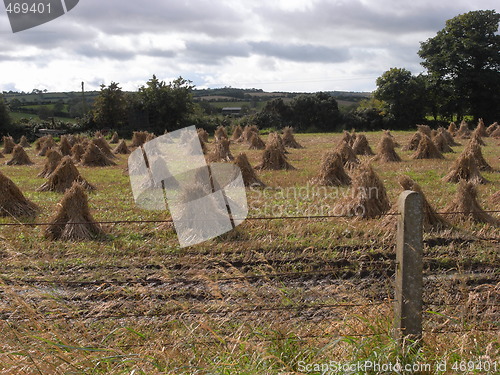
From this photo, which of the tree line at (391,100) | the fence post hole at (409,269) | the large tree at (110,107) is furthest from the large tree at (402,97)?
the fence post hole at (409,269)

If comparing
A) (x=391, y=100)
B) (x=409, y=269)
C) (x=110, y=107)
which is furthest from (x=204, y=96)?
(x=409, y=269)

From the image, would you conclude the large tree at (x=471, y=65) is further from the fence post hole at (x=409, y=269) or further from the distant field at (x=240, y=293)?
the fence post hole at (x=409, y=269)

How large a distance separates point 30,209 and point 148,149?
615 centimetres

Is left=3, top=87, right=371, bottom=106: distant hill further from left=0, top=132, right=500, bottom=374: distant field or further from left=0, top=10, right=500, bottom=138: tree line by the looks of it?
left=0, top=132, right=500, bottom=374: distant field

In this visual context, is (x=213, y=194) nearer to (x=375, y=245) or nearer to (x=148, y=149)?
(x=375, y=245)

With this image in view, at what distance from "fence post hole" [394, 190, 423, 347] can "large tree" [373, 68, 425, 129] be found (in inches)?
1246

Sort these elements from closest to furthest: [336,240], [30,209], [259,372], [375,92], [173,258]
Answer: [259,372] → [173,258] → [336,240] → [30,209] → [375,92]

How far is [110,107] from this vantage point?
3225 cm

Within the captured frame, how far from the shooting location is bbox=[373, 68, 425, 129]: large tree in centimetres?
3300

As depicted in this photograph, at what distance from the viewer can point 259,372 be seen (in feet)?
8.71

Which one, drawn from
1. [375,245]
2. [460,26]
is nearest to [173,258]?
[375,245]

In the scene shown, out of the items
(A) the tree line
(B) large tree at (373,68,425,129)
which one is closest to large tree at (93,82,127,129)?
(A) the tree line

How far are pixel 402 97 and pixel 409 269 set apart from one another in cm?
3226

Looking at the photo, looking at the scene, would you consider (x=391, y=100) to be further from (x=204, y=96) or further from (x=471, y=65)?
(x=204, y=96)
